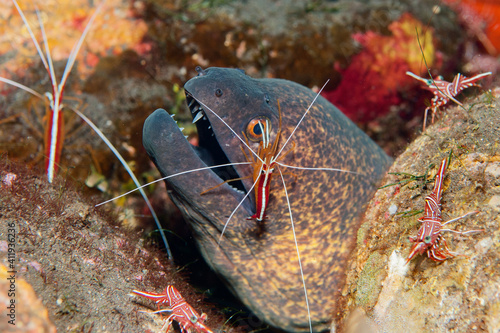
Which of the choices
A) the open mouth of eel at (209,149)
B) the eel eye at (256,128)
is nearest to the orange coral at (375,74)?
the open mouth of eel at (209,149)

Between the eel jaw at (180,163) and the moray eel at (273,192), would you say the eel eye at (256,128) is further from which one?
the eel jaw at (180,163)

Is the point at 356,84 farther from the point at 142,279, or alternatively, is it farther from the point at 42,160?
the point at 42,160

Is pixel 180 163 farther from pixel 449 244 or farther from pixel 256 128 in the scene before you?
pixel 449 244

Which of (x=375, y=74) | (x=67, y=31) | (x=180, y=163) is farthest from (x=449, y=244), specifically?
(x=67, y=31)

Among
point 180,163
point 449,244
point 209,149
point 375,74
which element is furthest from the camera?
point 375,74


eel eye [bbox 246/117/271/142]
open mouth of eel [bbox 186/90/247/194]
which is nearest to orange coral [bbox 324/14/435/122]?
open mouth of eel [bbox 186/90/247/194]

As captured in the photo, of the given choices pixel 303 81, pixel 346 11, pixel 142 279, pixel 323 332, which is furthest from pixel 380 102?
pixel 142 279
